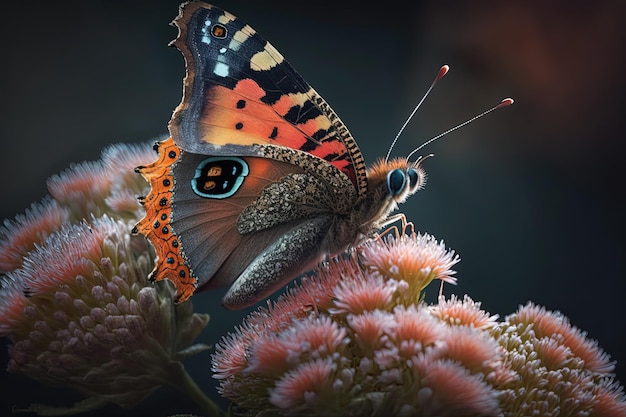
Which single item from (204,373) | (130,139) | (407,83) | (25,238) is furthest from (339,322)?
(407,83)

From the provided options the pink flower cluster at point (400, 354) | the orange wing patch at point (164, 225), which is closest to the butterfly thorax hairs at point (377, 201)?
the pink flower cluster at point (400, 354)

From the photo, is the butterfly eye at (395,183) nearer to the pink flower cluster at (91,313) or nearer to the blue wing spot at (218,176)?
the blue wing spot at (218,176)

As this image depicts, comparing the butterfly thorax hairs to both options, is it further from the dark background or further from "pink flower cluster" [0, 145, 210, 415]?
the dark background

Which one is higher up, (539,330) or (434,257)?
(434,257)

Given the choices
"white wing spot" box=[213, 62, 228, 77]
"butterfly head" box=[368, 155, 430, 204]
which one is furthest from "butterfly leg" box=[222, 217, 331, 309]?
"white wing spot" box=[213, 62, 228, 77]

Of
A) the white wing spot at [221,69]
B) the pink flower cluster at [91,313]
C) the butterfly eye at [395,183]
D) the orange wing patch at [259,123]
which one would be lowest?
the pink flower cluster at [91,313]

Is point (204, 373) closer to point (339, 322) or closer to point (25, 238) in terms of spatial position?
point (25, 238)

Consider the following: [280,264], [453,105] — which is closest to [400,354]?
[280,264]
